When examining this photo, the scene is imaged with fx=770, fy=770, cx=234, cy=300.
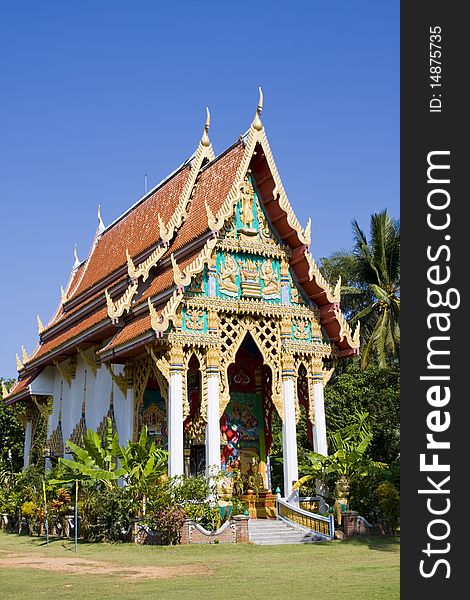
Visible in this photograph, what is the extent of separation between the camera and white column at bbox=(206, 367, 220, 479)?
1516 cm

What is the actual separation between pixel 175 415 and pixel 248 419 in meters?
4.15

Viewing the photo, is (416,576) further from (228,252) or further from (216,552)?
(228,252)

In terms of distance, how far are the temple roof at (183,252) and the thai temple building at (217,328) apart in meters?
0.04

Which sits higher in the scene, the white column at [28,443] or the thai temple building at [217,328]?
the thai temple building at [217,328]

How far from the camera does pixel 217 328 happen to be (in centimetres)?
1614

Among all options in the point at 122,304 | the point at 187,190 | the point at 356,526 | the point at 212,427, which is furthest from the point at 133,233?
the point at 356,526

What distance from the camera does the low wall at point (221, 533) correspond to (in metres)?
13.7

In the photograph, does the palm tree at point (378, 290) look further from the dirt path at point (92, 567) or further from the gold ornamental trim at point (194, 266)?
the dirt path at point (92, 567)

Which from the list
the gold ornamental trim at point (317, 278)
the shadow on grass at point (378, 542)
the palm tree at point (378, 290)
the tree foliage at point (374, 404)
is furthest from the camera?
the palm tree at point (378, 290)

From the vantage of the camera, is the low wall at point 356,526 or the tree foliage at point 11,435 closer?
the low wall at point 356,526

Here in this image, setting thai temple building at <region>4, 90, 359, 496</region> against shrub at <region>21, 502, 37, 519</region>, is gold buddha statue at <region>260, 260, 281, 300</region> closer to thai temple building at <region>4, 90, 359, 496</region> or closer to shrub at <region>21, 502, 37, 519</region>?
thai temple building at <region>4, 90, 359, 496</region>

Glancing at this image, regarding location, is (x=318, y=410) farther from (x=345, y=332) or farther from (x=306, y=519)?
(x=306, y=519)

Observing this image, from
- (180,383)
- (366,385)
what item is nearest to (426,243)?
(180,383)

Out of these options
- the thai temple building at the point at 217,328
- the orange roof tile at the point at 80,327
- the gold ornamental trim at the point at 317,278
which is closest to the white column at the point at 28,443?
the orange roof tile at the point at 80,327
